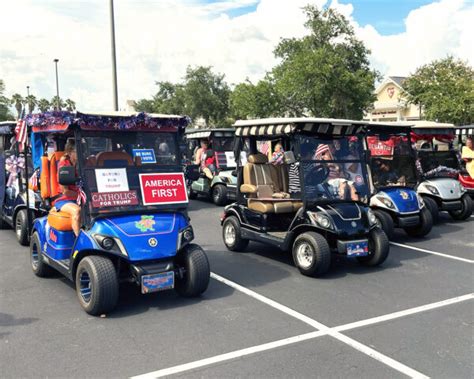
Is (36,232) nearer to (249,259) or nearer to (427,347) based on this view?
(249,259)

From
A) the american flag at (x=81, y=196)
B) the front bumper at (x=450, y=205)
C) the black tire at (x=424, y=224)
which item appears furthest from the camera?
the front bumper at (x=450, y=205)

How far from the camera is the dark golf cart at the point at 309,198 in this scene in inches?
237

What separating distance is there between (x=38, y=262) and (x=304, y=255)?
3.40m

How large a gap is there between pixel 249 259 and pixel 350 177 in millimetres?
1917

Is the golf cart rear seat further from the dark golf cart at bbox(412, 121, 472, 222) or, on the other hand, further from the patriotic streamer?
the patriotic streamer

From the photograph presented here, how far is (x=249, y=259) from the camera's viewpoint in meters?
6.93

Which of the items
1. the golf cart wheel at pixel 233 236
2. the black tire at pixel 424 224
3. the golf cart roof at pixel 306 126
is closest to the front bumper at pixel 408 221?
the black tire at pixel 424 224

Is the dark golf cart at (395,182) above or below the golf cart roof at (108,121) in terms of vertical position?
below

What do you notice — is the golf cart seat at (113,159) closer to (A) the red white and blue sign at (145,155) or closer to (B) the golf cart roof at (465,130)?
(A) the red white and blue sign at (145,155)

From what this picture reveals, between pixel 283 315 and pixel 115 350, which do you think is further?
pixel 283 315

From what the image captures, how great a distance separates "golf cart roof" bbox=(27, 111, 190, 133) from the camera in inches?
189

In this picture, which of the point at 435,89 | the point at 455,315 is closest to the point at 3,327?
the point at 455,315

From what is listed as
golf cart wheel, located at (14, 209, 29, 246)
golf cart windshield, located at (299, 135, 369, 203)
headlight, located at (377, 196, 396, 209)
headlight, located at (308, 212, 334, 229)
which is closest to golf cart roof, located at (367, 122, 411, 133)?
headlight, located at (377, 196, 396, 209)

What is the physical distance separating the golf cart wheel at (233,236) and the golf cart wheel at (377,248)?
1.95 metres
